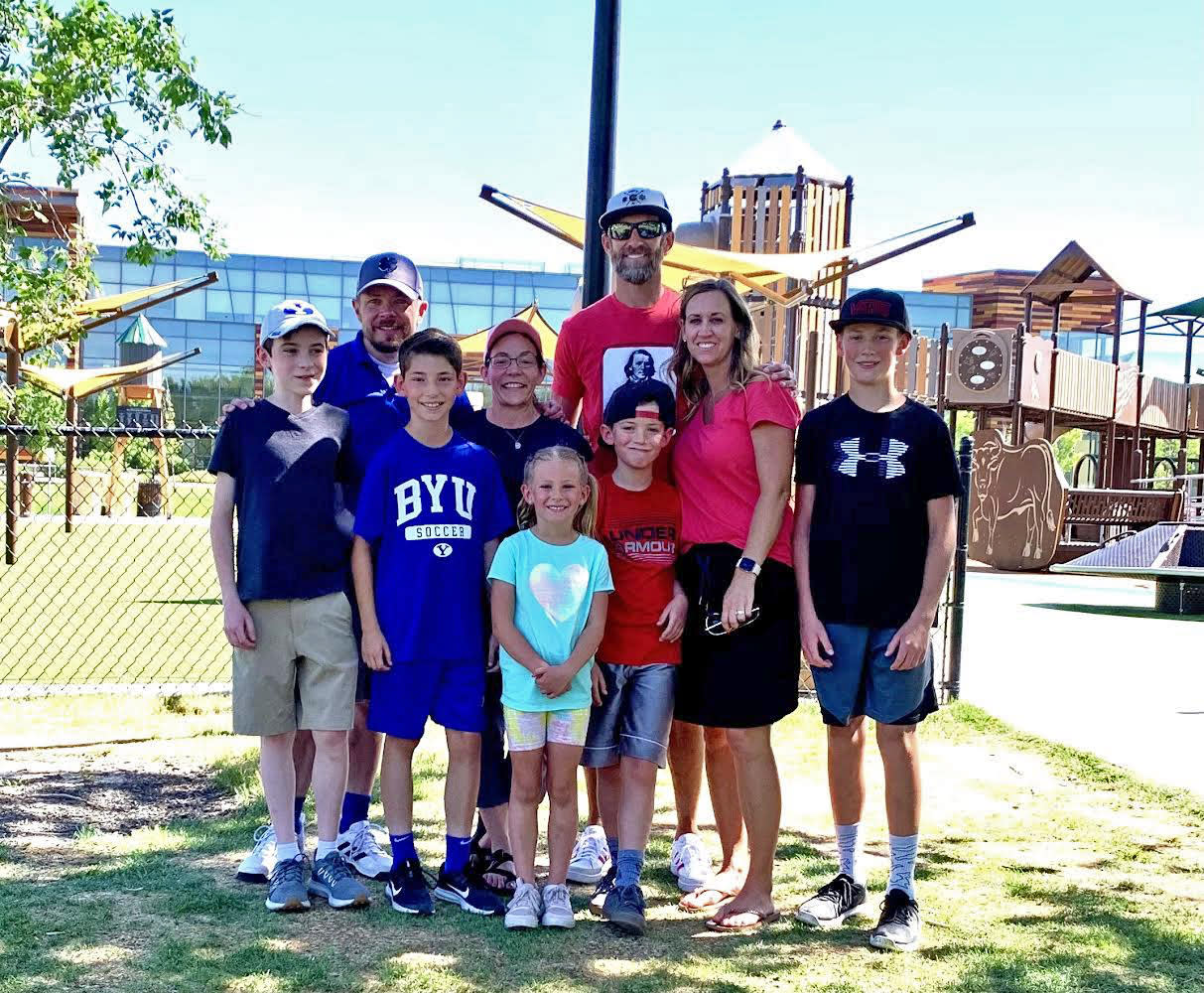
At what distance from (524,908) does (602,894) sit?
0.35 meters

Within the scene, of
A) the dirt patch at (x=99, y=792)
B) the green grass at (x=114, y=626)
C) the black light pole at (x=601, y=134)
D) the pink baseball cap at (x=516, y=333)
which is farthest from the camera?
the green grass at (x=114, y=626)

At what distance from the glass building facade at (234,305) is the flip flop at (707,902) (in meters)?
58.2

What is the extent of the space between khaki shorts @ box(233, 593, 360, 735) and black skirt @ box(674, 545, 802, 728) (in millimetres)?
1106

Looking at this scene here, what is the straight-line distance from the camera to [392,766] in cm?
424

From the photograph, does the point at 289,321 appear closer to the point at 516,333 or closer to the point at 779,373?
the point at 516,333

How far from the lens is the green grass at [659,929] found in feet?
12.1

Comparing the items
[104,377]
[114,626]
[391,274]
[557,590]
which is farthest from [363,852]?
[104,377]

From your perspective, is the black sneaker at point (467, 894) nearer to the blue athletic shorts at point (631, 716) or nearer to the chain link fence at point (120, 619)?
the blue athletic shorts at point (631, 716)

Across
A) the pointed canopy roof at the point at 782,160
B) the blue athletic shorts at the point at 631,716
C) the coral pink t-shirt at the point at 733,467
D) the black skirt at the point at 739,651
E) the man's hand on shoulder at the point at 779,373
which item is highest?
the pointed canopy roof at the point at 782,160

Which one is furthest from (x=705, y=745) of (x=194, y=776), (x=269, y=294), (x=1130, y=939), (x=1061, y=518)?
(x=269, y=294)

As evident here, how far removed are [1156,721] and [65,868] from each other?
20.2ft

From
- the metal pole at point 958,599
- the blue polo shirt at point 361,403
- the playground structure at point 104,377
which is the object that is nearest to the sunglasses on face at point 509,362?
the blue polo shirt at point 361,403

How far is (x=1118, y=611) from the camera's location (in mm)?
15594

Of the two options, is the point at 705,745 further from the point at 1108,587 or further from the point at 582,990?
the point at 1108,587
